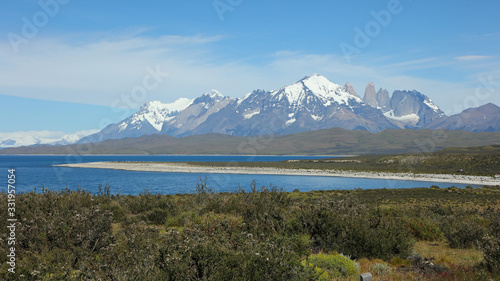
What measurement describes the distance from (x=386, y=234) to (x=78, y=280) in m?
8.96

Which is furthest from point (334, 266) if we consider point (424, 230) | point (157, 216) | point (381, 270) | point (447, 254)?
point (157, 216)

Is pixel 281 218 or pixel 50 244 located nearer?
pixel 50 244

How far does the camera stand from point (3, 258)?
8602 mm

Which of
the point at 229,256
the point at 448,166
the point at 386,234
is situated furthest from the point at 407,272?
the point at 448,166

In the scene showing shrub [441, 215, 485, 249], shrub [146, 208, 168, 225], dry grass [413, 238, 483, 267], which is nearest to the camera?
dry grass [413, 238, 483, 267]

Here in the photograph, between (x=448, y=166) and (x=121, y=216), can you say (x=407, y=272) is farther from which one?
(x=448, y=166)

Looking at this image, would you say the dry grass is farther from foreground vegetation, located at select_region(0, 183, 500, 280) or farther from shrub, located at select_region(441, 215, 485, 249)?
shrub, located at select_region(441, 215, 485, 249)

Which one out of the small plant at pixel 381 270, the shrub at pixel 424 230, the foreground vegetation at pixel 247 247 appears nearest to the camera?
the foreground vegetation at pixel 247 247

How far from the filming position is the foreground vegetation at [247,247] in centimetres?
675

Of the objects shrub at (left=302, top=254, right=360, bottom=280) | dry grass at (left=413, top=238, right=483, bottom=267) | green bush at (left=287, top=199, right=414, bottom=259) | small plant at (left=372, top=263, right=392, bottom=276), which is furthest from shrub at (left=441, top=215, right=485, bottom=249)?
shrub at (left=302, top=254, right=360, bottom=280)

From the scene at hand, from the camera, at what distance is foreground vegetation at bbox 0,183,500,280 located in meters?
6.75

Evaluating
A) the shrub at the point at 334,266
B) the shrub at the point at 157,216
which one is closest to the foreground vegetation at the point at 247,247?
the shrub at the point at 334,266

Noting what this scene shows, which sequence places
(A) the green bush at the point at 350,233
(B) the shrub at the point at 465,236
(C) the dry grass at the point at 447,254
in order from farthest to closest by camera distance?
(B) the shrub at the point at 465,236, (A) the green bush at the point at 350,233, (C) the dry grass at the point at 447,254

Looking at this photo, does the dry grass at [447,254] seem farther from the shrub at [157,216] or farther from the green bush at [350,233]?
the shrub at [157,216]
